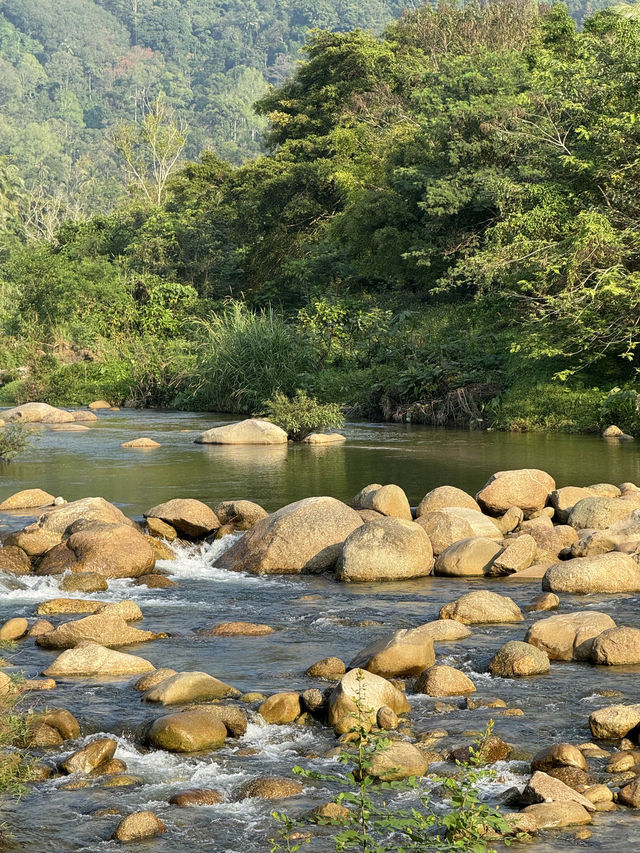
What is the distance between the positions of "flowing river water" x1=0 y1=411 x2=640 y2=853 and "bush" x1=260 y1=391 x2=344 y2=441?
4.91 m

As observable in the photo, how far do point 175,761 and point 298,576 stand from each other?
195 inches

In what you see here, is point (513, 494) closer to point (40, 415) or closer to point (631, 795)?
point (631, 795)

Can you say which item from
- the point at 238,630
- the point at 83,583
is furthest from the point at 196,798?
the point at 83,583

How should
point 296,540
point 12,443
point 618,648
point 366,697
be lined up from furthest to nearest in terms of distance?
point 12,443 → point 296,540 → point 618,648 → point 366,697

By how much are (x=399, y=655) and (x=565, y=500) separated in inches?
249

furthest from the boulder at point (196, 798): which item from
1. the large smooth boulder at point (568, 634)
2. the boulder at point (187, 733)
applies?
the large smooth boulder at point (568, 634)

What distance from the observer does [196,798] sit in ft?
19.1

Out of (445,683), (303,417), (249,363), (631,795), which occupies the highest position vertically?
(249,363)

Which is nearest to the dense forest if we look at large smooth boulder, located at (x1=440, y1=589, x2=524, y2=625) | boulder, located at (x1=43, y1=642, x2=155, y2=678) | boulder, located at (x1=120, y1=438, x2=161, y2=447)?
boulder, located at (x1=120, y1=438, x2=161, y2=447)

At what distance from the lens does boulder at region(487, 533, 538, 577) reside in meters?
11.0

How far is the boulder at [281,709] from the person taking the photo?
6.95 meters

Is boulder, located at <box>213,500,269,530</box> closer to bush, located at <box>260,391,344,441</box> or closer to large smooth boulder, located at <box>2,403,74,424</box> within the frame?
bush, located at <box>260,391,344,441</box>

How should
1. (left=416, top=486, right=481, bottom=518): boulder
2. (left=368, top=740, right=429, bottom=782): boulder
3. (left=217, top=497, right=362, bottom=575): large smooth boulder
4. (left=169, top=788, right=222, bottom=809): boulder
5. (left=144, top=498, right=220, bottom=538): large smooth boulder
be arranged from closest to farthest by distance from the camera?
(left=169, top=788, right=222, bottom=809): boulder < (left=368, top=740, right=429, bottom=782): boulder < (left=217, top=497, right=362, bottom=575): large smooth boulder < (left=144, top=498, right=220, bottom=538): large smooth boulder < (left=416, top=486, right=481, bottom=518): boulder

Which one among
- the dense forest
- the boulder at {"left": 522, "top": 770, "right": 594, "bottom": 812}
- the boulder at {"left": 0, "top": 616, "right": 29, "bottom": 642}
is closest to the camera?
the boulder at {"left": 522, "top": 770, "right": 594, "bottom": 812}
